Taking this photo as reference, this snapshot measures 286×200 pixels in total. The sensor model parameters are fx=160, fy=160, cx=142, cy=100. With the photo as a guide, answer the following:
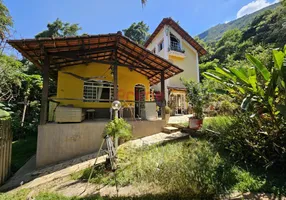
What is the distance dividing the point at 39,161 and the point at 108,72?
6852mm

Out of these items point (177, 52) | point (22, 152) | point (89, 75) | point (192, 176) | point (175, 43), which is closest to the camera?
point (192, 176)

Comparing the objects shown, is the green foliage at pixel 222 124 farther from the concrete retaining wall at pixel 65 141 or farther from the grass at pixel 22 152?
the grass at pixel 22 152

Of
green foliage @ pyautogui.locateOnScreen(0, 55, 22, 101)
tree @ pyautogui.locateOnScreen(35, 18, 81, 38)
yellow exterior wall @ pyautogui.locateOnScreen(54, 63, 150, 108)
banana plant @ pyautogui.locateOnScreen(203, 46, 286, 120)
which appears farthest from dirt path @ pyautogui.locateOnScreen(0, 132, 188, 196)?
tree @ pyautogui.locateOnScreen(35, 18, 81, 38)

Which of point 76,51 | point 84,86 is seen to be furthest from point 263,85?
point 84,86

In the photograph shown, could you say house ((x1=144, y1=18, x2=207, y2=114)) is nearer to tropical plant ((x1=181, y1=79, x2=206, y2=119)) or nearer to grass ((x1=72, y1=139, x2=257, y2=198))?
tropical plant ((x1=181, y1=79, x2=206, y2=119))

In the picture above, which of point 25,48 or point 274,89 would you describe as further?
point 25,48

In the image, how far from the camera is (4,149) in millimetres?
5906

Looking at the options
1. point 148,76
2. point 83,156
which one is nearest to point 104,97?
point 148,76

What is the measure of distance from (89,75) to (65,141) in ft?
17.2

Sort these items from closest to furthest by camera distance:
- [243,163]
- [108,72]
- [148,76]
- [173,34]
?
[243,163], [108,72], [148,76], [173,34]

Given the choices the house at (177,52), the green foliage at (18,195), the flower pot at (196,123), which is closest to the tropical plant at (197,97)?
the flower pot at (196,123)

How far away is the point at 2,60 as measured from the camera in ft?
37.9

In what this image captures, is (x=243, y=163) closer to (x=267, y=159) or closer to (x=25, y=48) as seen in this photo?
(x=267, y=159)

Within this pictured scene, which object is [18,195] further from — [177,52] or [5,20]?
[177,52]
